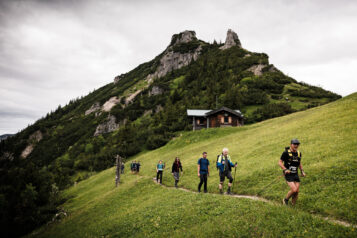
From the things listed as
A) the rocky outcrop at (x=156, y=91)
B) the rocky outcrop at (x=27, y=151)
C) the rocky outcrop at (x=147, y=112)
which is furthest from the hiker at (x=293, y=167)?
the rocky outcrop at (x=27, y=151)

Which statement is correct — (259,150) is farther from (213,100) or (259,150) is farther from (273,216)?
(213,100)

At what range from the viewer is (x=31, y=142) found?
184 metres

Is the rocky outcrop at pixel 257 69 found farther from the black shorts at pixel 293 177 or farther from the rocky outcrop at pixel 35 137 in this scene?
the rocky outcrop at pixel 35 137

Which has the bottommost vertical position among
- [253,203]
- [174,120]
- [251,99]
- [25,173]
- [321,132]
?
[25,173]

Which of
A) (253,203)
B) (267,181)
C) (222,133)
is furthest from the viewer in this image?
(222,133)

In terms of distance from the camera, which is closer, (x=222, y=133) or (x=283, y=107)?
(x=222, y=133)

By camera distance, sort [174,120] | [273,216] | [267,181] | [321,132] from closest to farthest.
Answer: [273,216]
[267,181]
[321,132]
[174,120]

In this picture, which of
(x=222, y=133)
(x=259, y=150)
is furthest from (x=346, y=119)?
(x=222, y=133)

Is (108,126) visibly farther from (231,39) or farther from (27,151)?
(231,39)

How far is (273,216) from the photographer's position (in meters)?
8.05

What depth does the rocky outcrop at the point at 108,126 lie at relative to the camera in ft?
494

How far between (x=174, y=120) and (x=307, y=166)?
224 ft

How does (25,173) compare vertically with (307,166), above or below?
below

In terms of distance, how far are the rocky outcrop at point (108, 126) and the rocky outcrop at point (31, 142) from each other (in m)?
77.1
